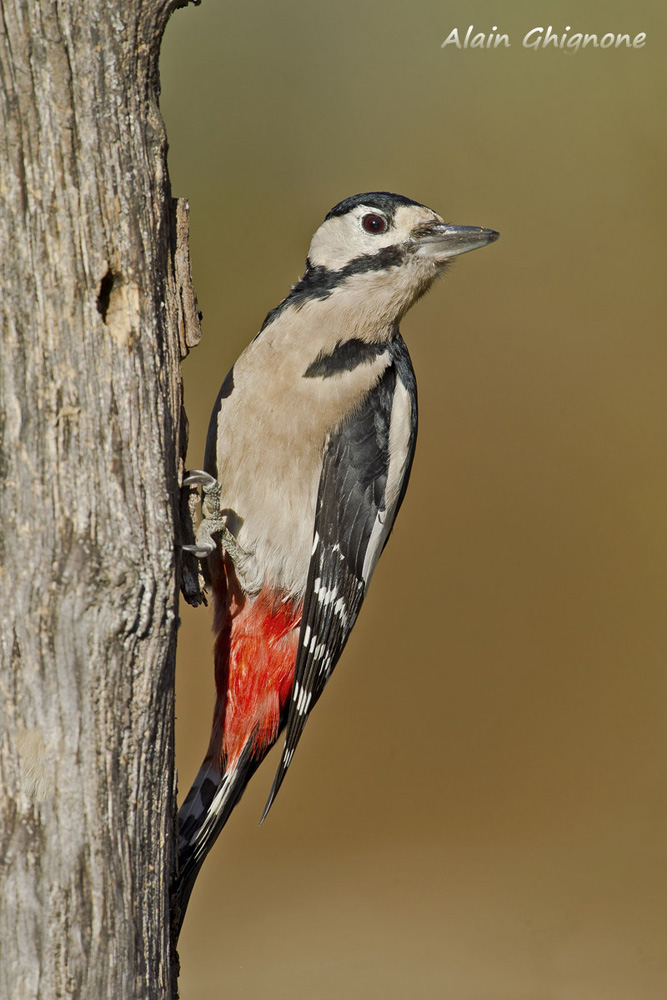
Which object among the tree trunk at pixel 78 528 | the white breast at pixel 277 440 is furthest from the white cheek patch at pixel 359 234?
the tree trunk at pixel 78 528

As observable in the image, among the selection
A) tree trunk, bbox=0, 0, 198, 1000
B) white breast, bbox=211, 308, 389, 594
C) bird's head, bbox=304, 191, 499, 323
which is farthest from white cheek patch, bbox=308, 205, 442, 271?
tree trunk, bbox=0, 0, 198, 1000

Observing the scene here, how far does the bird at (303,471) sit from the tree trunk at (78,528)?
2.14ft

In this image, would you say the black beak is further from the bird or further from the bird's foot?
the bird's foot

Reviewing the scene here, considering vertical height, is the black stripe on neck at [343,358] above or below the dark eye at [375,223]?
below

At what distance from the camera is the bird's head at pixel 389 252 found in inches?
83.7

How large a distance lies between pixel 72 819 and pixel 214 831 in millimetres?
756

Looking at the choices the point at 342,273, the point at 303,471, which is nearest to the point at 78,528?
the point at 303,471

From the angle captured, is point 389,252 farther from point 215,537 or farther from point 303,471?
point 215,537

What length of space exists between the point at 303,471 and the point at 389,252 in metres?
0.54

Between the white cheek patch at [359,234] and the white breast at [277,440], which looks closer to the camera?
the white breast at [277,440]

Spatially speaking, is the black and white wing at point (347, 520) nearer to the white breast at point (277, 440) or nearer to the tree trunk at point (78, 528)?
the white breast at point (277, 440)

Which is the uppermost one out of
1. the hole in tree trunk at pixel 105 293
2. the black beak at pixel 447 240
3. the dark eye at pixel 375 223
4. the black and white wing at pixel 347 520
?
the dark eye at pixel 375 223

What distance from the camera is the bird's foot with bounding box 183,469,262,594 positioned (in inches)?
72.8

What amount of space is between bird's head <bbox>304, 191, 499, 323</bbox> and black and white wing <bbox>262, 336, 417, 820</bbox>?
165mm
